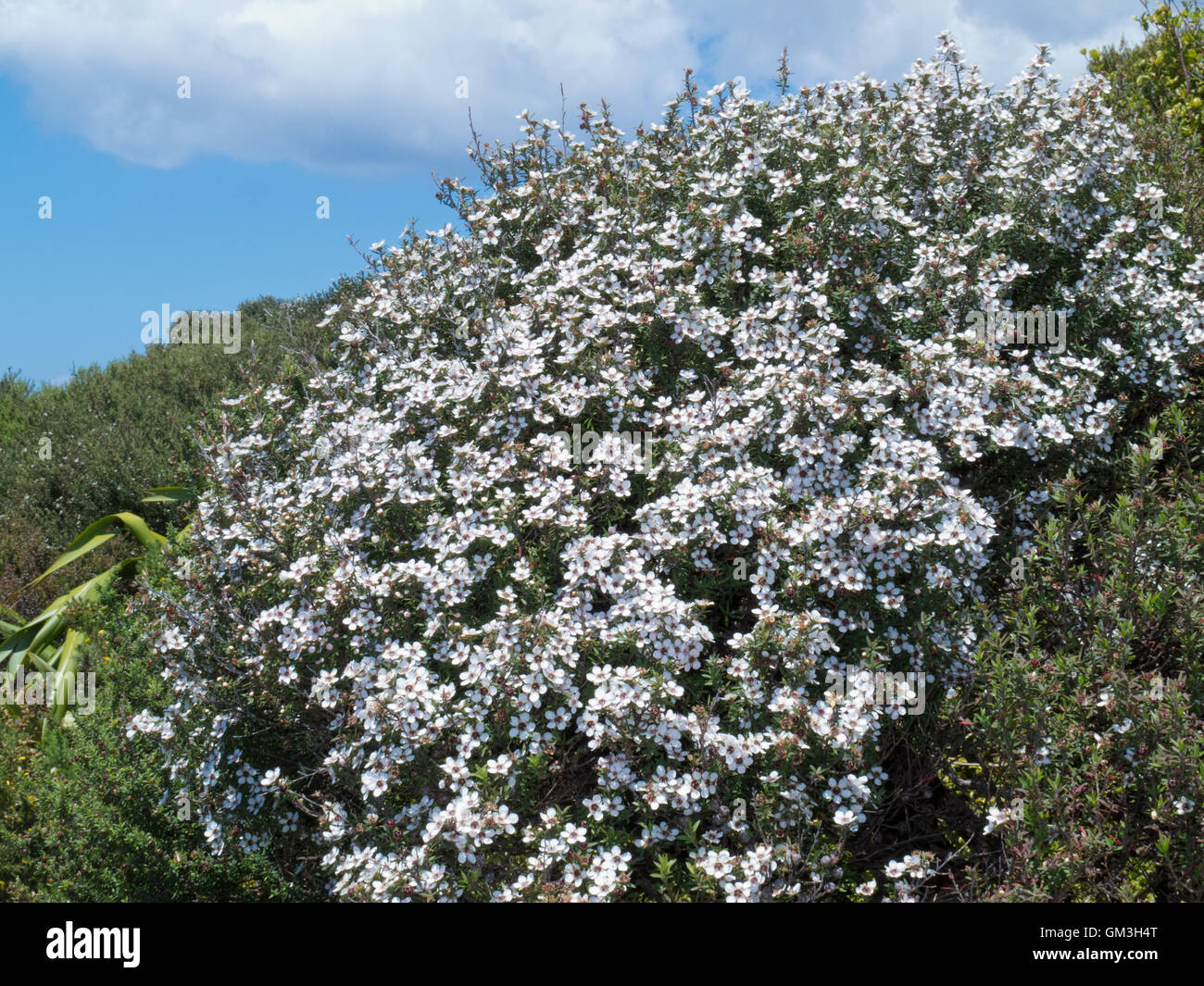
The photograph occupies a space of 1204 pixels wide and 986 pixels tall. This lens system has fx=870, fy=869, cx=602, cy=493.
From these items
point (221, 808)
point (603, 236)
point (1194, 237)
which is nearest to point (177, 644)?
point (221, 808)

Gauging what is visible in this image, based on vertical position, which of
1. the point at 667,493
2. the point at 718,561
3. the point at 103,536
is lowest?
the point at 718,561

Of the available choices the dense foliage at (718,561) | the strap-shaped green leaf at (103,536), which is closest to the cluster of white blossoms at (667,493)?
Result: the dense foliage at (718,561)

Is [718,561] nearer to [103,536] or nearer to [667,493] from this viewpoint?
[667,493]

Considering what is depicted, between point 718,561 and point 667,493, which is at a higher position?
point 667,493

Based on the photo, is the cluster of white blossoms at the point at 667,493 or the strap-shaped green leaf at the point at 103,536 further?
the strap-shaped green leaf at the point at 103,536

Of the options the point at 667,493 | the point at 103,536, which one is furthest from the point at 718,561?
the point at 103,536

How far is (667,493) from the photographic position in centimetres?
450

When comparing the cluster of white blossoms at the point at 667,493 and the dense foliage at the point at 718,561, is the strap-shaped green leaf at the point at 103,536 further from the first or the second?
the cluster of white blossoms at the point at 667,493

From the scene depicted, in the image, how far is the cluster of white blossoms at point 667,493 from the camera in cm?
366

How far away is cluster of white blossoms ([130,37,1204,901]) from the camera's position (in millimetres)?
3656

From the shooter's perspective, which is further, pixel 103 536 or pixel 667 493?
pixel 103 536

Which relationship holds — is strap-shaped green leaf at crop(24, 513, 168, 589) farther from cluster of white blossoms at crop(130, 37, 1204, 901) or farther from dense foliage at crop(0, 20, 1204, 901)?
cluster of white blossoms at crop(130, 37, 1204, 901)
